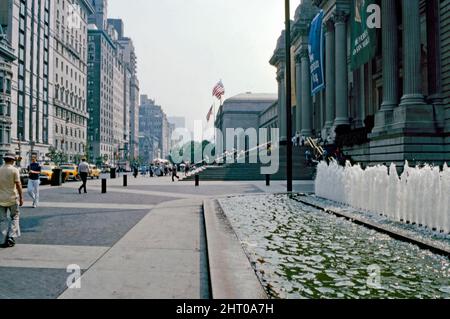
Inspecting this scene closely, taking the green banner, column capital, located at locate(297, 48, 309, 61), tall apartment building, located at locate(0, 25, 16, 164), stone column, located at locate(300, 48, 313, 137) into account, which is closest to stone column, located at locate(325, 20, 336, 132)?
stone column, located at locate(300, 48, 313, 137)

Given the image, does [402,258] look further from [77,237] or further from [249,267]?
[77,237]

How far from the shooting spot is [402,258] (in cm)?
612

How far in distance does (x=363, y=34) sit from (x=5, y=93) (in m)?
51.8

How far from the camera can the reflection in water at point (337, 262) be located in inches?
177

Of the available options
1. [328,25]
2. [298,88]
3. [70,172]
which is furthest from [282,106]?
[70,172]

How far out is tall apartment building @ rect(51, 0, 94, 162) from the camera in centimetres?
7994

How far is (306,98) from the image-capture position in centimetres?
4831

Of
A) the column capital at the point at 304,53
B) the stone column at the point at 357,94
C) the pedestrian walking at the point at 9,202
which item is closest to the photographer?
the pedestrian walking at the point at 9,202

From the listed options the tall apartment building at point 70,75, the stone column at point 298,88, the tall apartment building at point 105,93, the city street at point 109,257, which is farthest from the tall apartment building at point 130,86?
the city street at point 109,257

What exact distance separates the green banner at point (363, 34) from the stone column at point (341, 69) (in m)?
8.53

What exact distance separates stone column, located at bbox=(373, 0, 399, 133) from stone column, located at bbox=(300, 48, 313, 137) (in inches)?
922

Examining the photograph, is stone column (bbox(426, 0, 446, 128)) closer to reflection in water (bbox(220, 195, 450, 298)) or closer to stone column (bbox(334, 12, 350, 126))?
stone column (bbox(334, 12, 350, 126))

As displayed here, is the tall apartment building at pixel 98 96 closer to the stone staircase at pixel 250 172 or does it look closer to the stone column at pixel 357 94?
the stone staircase at pixel 250 172

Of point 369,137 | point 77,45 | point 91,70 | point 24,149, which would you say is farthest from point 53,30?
point 369,137
